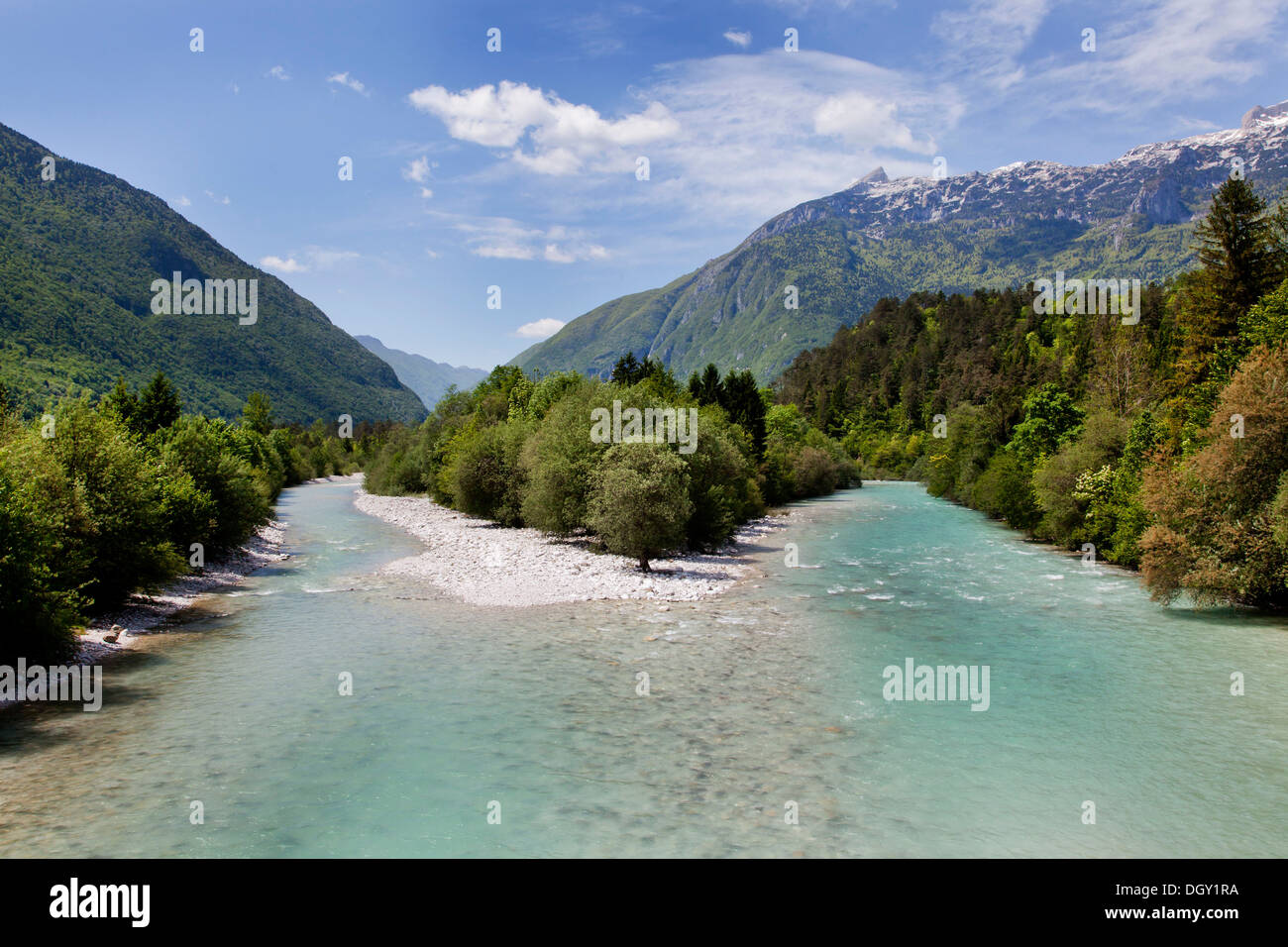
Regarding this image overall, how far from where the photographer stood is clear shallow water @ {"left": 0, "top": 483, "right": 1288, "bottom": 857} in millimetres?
11977

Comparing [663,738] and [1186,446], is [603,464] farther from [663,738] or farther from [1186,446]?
[1186,446]

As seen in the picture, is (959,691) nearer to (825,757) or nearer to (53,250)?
(825,757)

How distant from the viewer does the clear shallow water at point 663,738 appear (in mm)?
11977

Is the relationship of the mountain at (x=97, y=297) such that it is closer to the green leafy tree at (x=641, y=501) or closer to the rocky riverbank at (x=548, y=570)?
the rocky riverbank at (x=548, y=570)

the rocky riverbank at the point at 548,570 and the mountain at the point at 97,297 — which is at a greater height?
the mountain at the point at 97,297

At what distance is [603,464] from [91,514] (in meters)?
22.9

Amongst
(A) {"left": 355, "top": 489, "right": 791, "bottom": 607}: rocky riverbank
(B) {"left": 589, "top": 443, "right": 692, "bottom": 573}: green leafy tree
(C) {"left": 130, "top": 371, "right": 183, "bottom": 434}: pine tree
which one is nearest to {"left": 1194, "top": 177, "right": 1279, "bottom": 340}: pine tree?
(A) {"left": 355, "top": 489, "right": 791, "bottom": 607}: rocky riverbank

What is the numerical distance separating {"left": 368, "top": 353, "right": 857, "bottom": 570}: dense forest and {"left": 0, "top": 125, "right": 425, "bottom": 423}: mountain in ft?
212

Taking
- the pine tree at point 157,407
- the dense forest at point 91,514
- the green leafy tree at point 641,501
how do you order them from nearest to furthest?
the dense forest at point 91,514 → the green leafy tree at point 641,501 → the pine tree at point 157,407

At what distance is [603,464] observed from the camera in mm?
39812

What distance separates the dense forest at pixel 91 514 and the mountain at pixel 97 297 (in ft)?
Answer: 266

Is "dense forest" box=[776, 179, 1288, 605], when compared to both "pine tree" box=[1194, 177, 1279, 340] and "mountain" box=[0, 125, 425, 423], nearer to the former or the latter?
"pine tree" box=[1194, 177, 1279, 340]

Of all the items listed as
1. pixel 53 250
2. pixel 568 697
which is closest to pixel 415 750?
pixel 568 697

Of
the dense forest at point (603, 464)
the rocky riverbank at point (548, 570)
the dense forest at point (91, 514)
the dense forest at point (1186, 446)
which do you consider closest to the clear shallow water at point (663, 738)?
the dense forest at point (91, 514)
